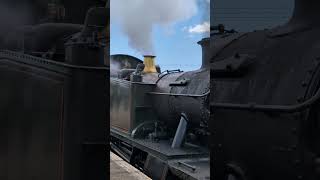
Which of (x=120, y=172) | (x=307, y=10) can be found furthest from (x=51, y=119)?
(x=307, y=10)

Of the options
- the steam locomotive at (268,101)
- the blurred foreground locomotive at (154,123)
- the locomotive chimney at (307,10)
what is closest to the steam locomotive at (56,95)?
the blurred foreground locomotive at (154,123)

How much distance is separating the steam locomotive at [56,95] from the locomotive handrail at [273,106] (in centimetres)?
51

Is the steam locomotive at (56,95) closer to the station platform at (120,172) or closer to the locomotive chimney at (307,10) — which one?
the station platform at (120,172)

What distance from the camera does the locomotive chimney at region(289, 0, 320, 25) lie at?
1612 mm

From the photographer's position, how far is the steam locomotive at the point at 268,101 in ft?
4.79

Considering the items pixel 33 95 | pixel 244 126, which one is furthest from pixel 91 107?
pixel 244 126

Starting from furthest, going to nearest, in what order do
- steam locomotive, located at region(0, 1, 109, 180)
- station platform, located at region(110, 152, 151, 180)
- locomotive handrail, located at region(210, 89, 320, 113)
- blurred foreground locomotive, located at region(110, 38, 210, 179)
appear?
1. station platform, located at region(110, 152, 151, 180)
2. blurred foreground locomotive, located at region(110, 38, 210, 179)
3. steam locomotive, located at region(0, 1, 109, 180)
4. locomotive handrail, located at region(210, 89, 320, 113)

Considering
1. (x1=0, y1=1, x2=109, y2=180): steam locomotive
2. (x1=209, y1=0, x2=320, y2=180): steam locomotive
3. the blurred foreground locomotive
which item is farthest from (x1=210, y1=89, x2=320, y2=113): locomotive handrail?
(x1=0, y1=1, x2=109, y2=180): steam locomotive

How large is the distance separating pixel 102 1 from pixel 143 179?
997 mm

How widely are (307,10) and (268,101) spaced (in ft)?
1.33

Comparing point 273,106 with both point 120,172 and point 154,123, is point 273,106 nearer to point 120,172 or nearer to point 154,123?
point 120,172

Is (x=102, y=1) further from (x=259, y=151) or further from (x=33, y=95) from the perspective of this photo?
(x=259, y=151)

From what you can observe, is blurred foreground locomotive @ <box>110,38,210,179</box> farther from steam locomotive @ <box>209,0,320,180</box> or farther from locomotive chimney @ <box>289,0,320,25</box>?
locomotive chimney @ <box>289,0,320,25</box>

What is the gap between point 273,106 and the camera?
1548 millimetres
